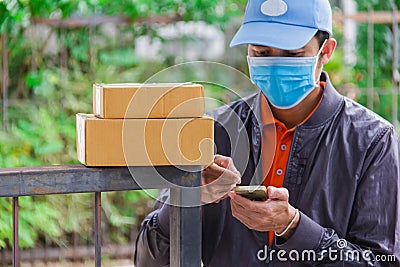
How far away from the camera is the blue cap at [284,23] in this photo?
2.29 m

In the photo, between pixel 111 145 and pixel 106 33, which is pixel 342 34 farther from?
pixel 111 145

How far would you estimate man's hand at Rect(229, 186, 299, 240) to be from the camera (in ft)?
6.61

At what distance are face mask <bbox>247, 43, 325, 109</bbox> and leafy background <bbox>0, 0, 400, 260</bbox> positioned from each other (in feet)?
7.61

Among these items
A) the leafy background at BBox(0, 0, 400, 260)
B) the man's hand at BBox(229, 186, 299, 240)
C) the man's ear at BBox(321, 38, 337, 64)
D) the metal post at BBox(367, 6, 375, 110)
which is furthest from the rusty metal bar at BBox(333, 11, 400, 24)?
the man's hand at BBox(229, 186, 299, 240)

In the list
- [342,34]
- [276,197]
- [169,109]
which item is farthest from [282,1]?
[342,34]

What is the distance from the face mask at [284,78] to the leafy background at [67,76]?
2321 mm

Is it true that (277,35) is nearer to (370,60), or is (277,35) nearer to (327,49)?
(327,49)

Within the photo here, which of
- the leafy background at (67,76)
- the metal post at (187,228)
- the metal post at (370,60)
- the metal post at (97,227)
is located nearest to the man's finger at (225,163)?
the metal post at (187,228)

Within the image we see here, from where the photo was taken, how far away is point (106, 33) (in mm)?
5238

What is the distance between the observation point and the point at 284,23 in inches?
92.0

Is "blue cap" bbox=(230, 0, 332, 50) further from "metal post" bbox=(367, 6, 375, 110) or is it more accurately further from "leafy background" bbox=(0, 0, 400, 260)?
"metal post" bbox=(367, 6, 375, 110)

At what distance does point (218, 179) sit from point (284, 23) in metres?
0.64

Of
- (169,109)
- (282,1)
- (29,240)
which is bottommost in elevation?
(29,240)

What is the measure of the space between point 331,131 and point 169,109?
88 centimetres
